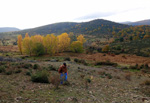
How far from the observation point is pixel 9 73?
998 cm

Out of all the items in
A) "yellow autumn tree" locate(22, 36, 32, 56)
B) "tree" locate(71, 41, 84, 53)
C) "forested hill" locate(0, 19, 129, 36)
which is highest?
"forested hill" locate(0, 19, 129, 36)

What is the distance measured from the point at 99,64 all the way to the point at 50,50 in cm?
1988

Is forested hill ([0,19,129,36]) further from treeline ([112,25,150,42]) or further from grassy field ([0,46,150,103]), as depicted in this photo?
grassy field ([0,46,150,103])

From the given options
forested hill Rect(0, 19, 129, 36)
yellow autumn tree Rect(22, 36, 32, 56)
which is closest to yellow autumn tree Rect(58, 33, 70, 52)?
yellow autumn tree Rect(22, 36, 32, 56)

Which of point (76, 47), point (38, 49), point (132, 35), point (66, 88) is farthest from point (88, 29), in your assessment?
point (66, 88)

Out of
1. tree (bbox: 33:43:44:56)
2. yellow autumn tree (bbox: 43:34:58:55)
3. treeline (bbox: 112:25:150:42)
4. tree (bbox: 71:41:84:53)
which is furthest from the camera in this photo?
treeline (bbox: 112:25:150:42)

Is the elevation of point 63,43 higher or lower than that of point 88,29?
lower

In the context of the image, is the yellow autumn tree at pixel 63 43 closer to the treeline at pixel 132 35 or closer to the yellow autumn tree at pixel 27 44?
the yellow autumn tree at pixel 27 44

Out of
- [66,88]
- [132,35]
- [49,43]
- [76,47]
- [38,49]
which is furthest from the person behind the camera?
[132,35]

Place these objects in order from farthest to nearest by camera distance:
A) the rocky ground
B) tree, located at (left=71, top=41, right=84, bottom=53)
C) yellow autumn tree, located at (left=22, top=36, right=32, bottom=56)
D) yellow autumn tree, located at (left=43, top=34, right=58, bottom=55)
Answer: tree, located at (left=71, top=41, right=84, bottom=53)
yellow autumn tree, located at (left=43, top=34, right=58, bottom=55)
yellow autumn tree, located at (left=22, top=36, right=32, bottom=56)
the rocky ground

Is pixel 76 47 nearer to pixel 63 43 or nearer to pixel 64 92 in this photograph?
pixel 63 43

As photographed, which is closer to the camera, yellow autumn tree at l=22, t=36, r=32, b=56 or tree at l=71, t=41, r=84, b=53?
yellow autumn tree at l=22, t=36, r=32, b=56

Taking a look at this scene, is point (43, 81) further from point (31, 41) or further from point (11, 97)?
point (31, 41)

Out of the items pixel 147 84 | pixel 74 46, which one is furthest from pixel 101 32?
pixel 147 84
